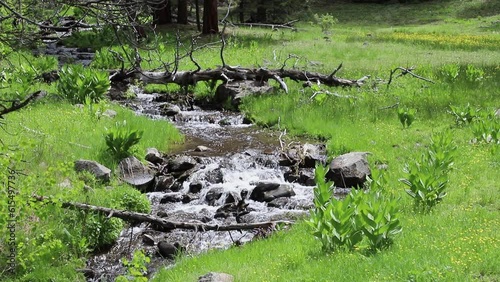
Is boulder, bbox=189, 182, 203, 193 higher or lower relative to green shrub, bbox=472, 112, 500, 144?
lower

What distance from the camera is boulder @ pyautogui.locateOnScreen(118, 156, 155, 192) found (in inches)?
394

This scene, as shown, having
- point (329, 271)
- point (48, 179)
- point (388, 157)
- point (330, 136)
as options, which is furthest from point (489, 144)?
point (48, 179)

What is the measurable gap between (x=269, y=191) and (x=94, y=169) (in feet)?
9.80

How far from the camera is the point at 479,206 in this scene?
777 cm

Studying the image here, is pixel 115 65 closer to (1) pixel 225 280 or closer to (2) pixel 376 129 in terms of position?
(2) pixel 376 129

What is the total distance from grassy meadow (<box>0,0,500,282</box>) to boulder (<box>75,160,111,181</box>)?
199 millimetres

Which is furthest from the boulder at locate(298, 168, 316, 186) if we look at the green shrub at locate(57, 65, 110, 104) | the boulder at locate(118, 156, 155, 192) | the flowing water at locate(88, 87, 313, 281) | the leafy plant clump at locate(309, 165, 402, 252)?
the green shrub at locate(57, 65, 110, 104)

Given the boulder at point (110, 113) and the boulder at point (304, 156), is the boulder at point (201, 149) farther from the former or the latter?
the boulder at point (110, 113)

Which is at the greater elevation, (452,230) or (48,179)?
(48,179)

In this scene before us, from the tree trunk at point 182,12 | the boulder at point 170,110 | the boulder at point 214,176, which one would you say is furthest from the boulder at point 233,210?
the tree trunk at point 182,12

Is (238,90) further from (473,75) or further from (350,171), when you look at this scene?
(350,171)

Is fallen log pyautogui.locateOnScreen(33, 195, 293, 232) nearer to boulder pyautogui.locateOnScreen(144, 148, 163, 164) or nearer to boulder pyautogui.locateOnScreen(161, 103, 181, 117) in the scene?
boulder pyautogui.locateOnScreen(144, 148, 163, 164)

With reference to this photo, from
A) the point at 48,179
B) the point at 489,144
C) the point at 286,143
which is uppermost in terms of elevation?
the point at 48,179

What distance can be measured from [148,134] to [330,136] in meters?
3.99
